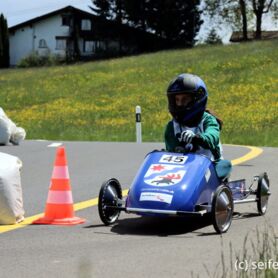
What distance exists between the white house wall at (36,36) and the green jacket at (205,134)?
88.1 meters

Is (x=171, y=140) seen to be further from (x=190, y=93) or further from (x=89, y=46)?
(x=89, y=46)

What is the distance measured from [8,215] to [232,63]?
136ft

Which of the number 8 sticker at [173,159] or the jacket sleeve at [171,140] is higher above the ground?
the jacket sleeve at [171,140]

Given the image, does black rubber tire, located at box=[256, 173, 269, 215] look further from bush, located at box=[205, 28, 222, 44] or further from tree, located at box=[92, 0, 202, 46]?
bush, located at box=[205, 28, 222, 44]

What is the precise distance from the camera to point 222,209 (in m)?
7.51

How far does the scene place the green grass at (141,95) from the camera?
2595 cm

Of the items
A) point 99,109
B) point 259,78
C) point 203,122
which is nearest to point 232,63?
point 259,78

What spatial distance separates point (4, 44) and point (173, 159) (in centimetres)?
8273

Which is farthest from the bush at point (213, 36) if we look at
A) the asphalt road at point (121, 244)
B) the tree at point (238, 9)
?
the asphalt road at point (121, 244)

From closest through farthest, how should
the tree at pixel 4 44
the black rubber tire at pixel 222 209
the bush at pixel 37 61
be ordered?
1. the black rubber tire at pixel 222 209
2. the bush at pixel 37 61
3. the tree at pixel 4 44

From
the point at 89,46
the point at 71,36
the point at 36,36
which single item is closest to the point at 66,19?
the point at 71,36

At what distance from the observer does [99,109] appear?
36906 mm

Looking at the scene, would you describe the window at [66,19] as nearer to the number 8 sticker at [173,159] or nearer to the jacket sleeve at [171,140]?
the jacket sleeve at [171,140]

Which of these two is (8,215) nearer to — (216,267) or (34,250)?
(34,250)
